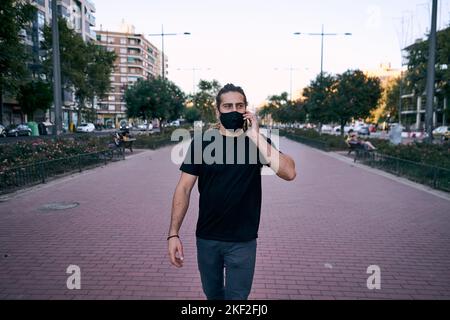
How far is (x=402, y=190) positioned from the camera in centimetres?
1037

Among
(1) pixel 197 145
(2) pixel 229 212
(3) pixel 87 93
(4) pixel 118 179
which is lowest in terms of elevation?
(4) pixel 118 179

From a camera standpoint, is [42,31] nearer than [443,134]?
No

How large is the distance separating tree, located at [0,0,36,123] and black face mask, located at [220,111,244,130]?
11953 millimetres

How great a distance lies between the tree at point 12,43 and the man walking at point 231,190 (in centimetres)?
1193

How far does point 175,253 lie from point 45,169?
1005cm

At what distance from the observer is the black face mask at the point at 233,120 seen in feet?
8.54

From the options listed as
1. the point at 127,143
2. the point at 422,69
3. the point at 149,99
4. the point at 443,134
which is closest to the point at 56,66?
the point at 127,143

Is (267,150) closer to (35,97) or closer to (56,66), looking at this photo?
(56,66)

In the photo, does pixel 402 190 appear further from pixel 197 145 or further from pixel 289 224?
pixel 197 145

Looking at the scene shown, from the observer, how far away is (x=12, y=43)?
1244cm

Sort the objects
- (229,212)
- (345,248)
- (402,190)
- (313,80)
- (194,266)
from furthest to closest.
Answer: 1. (313,80)
2. (402,190)
3. (345,248)
4. (194,266)
5. (229,212)

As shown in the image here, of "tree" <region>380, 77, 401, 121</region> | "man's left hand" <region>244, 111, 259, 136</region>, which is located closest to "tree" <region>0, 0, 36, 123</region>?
"man's left hand" <region>244, 111, 259, 136</region>

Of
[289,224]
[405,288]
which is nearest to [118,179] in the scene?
[289,224]

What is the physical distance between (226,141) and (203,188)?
355mm
